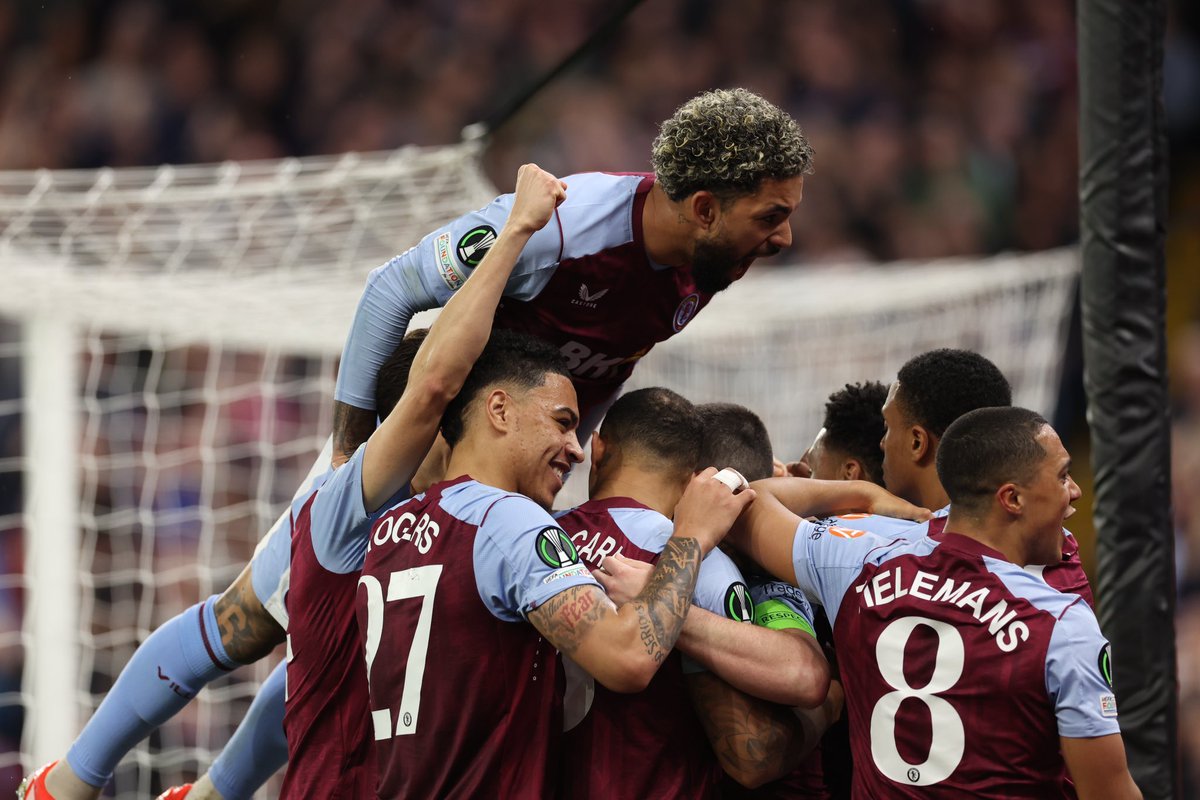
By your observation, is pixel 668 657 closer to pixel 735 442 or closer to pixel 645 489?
pixel 645 489

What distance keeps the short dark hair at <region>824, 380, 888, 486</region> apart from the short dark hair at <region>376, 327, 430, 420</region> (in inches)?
38.4

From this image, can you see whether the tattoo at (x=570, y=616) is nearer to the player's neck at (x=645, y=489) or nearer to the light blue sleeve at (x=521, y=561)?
the light blue sleeve at (x=521, y=561)

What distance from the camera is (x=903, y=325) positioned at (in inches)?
299

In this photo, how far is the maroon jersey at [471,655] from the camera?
2352mm

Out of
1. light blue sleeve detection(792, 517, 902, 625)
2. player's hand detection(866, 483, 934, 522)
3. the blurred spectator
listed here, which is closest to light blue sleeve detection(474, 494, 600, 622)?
light blue sleeve detection(792, 517, 902, 625)

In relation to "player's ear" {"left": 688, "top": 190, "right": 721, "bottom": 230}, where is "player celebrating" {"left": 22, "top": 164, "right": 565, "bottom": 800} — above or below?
below

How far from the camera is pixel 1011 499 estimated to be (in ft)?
8.04

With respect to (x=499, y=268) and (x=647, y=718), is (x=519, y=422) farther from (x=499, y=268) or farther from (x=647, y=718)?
(x=647, y=718)

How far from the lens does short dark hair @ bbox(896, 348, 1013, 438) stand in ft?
9.37

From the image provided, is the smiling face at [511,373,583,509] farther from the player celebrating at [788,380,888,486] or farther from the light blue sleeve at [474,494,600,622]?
the player celebrating at [788,380,888,486]

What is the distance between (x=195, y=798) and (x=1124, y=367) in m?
2.50

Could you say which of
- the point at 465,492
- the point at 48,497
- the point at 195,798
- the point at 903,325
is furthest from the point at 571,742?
the point at 903,325

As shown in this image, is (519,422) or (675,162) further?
(675,162)

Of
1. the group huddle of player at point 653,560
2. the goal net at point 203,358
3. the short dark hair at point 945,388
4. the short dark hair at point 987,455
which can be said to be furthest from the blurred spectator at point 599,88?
the short dark hair at point 987,455
